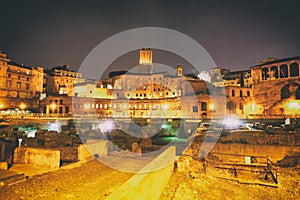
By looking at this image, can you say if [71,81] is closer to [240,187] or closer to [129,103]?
[129,103]

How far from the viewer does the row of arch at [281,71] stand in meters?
46.8

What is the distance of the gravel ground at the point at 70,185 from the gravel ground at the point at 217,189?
7.93ft

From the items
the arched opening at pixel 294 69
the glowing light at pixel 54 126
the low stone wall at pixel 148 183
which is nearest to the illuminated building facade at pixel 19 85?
the glowing light at pixel 54 126

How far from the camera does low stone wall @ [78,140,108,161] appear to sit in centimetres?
1157

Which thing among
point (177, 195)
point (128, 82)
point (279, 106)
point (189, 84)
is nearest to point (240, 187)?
point (177, 195)

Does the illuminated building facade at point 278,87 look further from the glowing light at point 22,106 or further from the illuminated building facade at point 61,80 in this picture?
the glowing light at point 22,106

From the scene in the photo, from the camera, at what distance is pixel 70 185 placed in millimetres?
8328

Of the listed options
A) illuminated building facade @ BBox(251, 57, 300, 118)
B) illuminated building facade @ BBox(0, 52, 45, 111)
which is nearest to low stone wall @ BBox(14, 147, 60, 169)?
illuminated building facade @ BBox(251, 57, 300, 118)

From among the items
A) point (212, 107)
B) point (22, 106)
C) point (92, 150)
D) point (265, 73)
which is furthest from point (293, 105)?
point (22, 106)

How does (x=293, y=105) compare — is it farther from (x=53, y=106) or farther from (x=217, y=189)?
(x=53, y=106)

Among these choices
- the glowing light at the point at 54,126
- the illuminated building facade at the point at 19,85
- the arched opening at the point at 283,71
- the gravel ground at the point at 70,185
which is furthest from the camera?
the illuminated building facade at the point at 19,85

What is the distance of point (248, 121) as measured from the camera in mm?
33625

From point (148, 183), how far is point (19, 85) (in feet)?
211

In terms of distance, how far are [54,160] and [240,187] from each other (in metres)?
9.79
